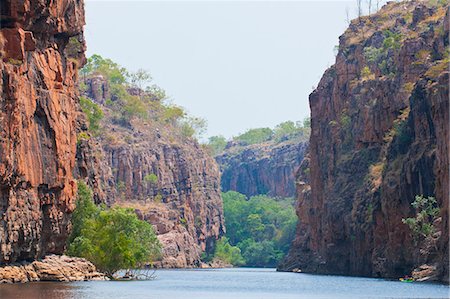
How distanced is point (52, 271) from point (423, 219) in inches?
1456

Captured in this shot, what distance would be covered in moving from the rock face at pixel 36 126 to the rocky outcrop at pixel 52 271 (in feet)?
2.84

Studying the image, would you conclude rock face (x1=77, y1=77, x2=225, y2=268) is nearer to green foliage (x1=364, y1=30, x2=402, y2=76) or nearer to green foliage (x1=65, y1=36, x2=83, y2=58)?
green foliage (x1=364, y1=30, x2=402, y2=76)

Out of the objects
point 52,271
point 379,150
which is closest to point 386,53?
point 379,150

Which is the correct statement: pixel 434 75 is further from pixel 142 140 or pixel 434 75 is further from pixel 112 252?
pixel 142 140

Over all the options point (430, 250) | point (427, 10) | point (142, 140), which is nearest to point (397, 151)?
point (430, 250)

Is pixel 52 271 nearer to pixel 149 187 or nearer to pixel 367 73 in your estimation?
pixel 367 73

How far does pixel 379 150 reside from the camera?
411ft

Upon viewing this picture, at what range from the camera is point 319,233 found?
141 m

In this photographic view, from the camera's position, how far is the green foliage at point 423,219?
96562mm

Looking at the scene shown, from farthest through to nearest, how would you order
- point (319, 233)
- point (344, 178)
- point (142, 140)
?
point (142, 140) → point (319, 233) → point (344, 178)

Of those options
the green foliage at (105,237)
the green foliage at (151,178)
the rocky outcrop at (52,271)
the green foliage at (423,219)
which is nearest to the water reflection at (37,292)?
the rocky outcrop at (52,271)

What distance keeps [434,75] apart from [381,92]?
71.3 feet

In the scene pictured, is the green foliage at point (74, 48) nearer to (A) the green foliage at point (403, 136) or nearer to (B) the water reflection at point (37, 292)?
(A) the green foliage at point (403, 136)

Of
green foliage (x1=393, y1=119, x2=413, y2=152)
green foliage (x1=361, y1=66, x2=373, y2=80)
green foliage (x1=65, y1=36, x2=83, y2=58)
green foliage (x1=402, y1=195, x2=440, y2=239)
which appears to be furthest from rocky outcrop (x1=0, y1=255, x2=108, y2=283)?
green foliage (x1=361, y1=66, x2=373, y2=80)
